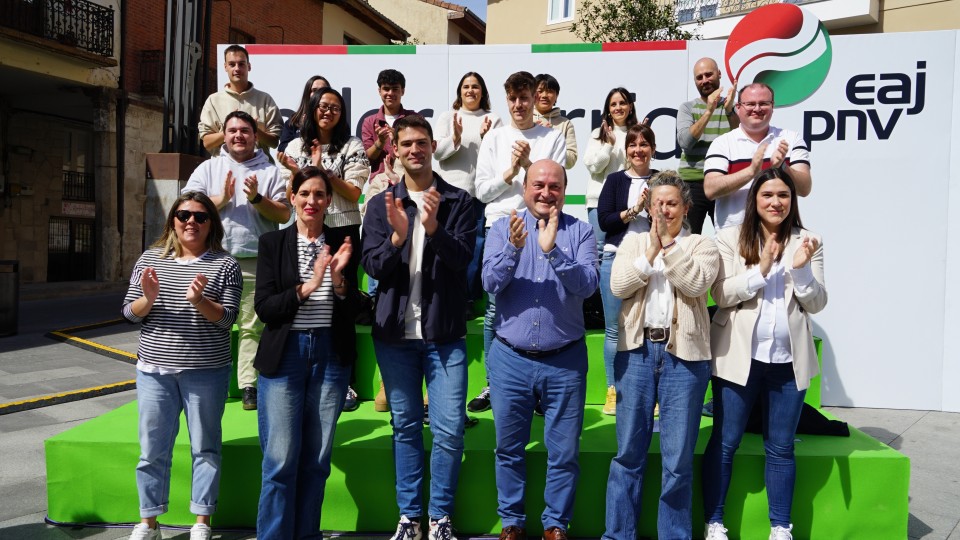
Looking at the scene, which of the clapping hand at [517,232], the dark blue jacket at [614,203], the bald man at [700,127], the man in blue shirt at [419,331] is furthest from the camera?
the bald man at [700,127]

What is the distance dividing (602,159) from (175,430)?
3015 mm

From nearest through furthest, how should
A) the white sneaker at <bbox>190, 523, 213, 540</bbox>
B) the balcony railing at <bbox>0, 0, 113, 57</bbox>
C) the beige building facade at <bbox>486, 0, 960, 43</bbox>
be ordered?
the white sneaker at <bbox>190, 523, 213, 540</bbox>, the beige building facade at <bbox>486, 0, 960, 43</bbox>, the balcony railing at <bbox>0, 0, 113, 57</bbox>

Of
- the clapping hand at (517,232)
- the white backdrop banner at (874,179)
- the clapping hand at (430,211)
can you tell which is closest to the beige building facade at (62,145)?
the white backdrop banner at (874,179)

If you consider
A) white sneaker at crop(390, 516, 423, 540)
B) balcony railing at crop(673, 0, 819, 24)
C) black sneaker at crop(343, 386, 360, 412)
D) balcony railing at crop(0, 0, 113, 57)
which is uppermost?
balcony railing at crop(673, 0, 819, 24)

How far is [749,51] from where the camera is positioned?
5.73 meters

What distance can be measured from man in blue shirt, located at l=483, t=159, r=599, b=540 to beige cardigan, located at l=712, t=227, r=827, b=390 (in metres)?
0.61

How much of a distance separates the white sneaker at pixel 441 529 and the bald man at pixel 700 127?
95.9 inches

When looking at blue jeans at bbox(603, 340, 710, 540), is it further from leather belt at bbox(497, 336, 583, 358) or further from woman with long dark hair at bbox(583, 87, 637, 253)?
woman with long dark hair at bbox(583, 87, 637, 253)

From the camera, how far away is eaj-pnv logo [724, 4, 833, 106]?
5.67 meters

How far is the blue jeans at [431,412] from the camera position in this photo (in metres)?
3.06

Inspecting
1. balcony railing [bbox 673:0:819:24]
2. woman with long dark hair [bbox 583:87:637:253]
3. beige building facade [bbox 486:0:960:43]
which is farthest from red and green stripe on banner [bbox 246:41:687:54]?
balcony railing [bbox 673:0:819:24]

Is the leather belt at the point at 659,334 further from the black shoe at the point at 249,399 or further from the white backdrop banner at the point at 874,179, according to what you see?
the white backdrop banner at the point at 874,179

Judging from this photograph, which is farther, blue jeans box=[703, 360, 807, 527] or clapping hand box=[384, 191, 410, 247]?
blue jeans box=[703, 360, 807, 527]

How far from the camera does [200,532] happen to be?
10.3ft
